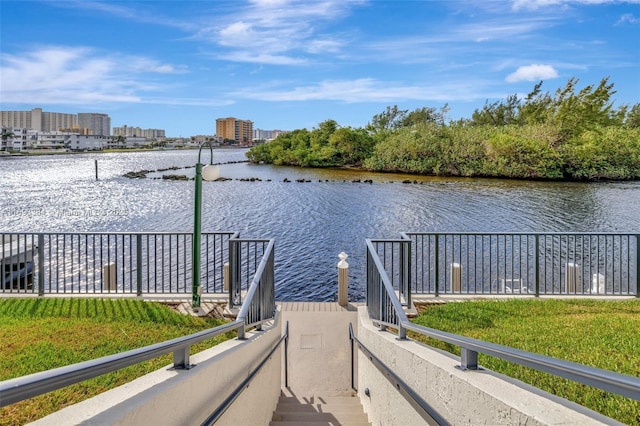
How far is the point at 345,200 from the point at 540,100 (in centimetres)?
5138

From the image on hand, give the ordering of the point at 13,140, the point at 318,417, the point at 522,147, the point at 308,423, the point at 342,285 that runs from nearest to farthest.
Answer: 1. the point at 308,423
2. the point at 318,417
3. the point at 342,285
4. the point at 522,147
5. the point at 13,140

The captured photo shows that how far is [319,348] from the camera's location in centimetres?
717

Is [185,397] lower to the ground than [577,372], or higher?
lower

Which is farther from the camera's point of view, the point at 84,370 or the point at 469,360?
the point at 469,360

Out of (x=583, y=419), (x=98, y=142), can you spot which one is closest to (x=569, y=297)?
(x=583, y=419)

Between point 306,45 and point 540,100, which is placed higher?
point 540,100

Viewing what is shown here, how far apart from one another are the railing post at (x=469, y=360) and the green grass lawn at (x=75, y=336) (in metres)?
2.63

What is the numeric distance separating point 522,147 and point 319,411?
1894 inches

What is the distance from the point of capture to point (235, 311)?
694 cm

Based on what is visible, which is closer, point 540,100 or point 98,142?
point 540,100

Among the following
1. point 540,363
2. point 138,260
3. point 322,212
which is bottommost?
point 138,260

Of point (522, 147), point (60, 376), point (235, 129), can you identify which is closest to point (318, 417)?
point (60, 376)

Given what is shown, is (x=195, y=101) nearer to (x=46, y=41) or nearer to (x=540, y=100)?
(x=540, y=100)

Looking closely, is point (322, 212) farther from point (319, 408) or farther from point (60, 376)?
point (60, 376)
